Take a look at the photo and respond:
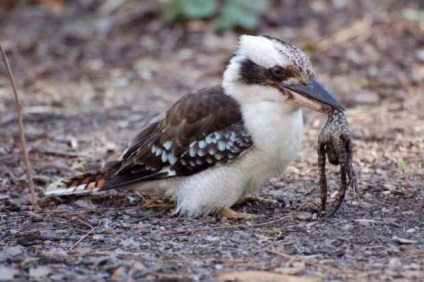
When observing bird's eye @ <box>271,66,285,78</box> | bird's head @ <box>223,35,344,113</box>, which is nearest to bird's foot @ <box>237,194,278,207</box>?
bird's head @ <box>223,35,344,113</box>

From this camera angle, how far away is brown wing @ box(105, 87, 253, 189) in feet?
20.6

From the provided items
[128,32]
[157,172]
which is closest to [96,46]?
[128,32]

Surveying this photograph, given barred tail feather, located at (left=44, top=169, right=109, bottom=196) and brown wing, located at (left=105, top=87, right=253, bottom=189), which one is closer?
brown wing, located at (left=105, top=87, right=253, bottom=189)

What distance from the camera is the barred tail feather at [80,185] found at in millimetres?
6820

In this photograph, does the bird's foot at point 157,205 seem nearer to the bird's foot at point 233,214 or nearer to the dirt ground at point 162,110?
the dirt ground at point 162,110

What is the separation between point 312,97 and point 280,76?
10.7 inches

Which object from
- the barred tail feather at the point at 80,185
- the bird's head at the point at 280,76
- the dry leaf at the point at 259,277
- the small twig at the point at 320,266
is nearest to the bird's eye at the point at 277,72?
the bird's head at the point at 280,76

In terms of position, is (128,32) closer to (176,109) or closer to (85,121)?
(85,121)

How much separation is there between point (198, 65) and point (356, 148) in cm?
368

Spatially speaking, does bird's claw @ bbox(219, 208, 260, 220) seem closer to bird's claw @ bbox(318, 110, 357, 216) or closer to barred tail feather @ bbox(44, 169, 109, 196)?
bird's claw @ bbox(318, 110, 357, 216)

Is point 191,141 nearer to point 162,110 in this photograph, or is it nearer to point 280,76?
point 280,76

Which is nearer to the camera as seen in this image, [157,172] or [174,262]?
[174,262]

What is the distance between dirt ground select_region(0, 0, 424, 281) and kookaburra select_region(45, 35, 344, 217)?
0.23 m

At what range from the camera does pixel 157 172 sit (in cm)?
661
